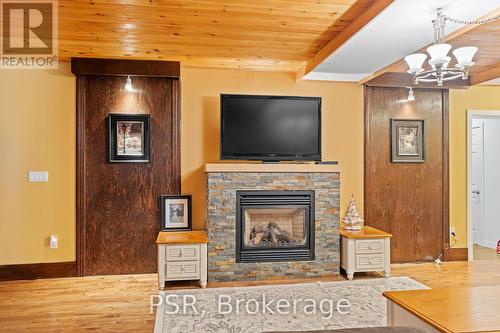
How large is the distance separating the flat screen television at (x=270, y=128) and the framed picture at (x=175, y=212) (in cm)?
76

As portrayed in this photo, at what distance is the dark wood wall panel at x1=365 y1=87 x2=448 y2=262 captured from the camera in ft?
14.9

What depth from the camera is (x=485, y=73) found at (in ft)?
14.2

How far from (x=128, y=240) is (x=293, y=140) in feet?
7.40

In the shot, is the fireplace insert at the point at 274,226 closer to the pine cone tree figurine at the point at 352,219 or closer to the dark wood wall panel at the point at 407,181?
the pine cone tree figurine at the point at 352,219

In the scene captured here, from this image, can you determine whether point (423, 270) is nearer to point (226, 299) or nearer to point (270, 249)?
point (270, 249)

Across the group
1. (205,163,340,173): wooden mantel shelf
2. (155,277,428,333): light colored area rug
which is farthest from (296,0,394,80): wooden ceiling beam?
(155,277,428,333): light colored area rug

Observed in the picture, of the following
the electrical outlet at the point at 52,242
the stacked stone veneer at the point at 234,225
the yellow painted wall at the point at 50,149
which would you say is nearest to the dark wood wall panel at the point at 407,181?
the stacked stone veneer at the point at 234,225

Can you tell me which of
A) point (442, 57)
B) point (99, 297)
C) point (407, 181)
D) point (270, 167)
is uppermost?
point (442, 57)

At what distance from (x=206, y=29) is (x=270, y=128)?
4.31 feet

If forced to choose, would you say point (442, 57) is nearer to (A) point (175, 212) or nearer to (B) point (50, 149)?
(A) point (175, 212)

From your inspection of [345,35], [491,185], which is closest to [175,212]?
[345,35]

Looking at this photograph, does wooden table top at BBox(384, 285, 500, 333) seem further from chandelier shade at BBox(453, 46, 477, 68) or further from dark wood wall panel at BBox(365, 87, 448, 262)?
dark wood wall panel at BBox(365, 87, 448, 262)

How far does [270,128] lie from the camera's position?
400 centimetres

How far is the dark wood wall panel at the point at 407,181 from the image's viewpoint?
4.54 metres
